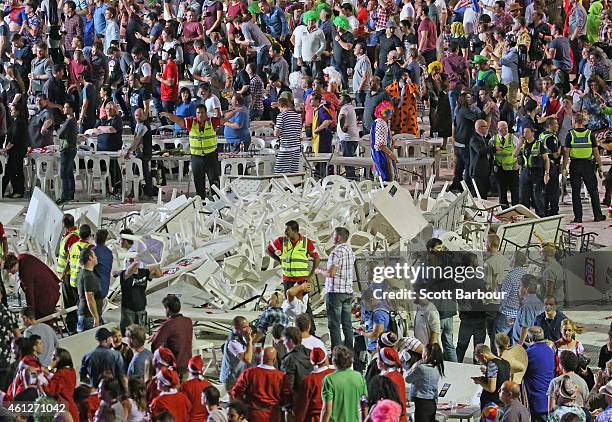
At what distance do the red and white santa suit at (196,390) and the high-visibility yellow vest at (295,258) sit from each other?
4.35m

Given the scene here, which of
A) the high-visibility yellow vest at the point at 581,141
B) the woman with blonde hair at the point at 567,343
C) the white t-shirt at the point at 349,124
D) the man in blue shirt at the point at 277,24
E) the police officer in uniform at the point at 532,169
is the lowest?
the woman with blonde hair at the point at 567,343

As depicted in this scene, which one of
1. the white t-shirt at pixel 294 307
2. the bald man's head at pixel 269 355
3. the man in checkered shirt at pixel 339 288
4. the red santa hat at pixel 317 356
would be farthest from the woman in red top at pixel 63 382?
the man in checkered shirt at pixel 339 288

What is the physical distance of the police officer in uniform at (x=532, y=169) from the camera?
24812 mm

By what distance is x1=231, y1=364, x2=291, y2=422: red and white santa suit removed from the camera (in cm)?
1492

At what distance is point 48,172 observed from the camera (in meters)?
27.6

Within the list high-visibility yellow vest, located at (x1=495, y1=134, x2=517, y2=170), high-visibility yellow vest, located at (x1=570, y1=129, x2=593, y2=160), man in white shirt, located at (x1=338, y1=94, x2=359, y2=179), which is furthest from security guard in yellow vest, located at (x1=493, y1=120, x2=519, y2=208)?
man in white shirt, located at (x1=338, y1=94, x2=359, y2=179)

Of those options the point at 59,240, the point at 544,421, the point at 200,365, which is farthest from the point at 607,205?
the point at 200,365

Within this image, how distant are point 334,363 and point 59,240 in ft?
27.0

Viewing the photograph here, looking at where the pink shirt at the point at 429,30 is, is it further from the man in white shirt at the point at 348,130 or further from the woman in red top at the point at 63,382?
the woman in red top at the point at 63,382

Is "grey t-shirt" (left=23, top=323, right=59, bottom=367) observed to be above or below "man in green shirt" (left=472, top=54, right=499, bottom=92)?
below

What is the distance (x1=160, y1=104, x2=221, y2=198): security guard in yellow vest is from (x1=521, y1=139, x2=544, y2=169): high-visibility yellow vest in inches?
175

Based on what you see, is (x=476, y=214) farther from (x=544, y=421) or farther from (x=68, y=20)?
(x=68, y=20)

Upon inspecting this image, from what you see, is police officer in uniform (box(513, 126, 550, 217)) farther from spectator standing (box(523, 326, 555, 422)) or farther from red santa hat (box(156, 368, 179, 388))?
red santa hat (box(156, 368, 179, 388))

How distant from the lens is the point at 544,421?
52.0ft
